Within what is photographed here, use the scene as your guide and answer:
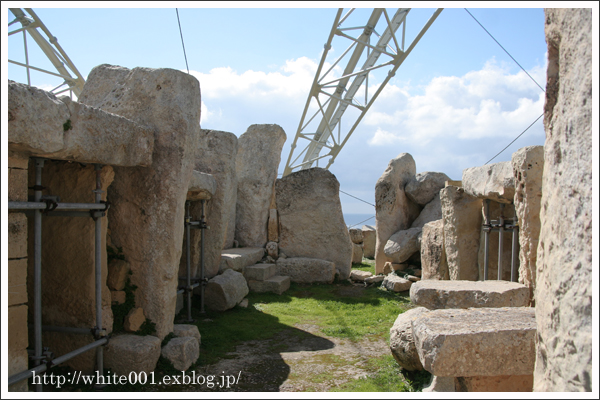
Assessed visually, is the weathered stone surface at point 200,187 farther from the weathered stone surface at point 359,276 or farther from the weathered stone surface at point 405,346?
the weathered stone surface at point 359,276

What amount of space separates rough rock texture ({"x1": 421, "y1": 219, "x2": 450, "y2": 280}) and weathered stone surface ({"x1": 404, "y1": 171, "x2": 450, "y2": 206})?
2.06 metres

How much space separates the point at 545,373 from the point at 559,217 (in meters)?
0.53

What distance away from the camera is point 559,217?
145 cm

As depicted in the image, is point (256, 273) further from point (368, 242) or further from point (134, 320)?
point (368, 242)

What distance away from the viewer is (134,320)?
362cm

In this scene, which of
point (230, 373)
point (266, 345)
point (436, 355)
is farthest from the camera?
point (266, 345)

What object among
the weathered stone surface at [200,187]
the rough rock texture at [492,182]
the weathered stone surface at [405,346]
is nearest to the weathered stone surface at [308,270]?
the weathered stone surface at [200,187]

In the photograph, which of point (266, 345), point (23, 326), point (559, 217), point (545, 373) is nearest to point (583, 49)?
point (559, 217)

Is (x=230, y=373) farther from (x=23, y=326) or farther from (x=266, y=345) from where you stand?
(x=23, y=326)

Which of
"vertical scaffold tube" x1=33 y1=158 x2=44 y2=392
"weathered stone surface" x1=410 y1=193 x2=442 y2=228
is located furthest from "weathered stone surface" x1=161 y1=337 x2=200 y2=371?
"weathered stone surface" x1=410 y1=193 x2=442 y2=228

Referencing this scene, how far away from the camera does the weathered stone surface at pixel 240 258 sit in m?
6.68

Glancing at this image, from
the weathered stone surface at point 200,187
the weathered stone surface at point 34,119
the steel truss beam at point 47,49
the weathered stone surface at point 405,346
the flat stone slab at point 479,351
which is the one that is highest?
the steel truss beam at point 47,49

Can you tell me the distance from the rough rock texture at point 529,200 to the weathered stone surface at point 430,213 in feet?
15.9

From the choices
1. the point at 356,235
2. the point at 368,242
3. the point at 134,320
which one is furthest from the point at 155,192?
the point at 368,242
